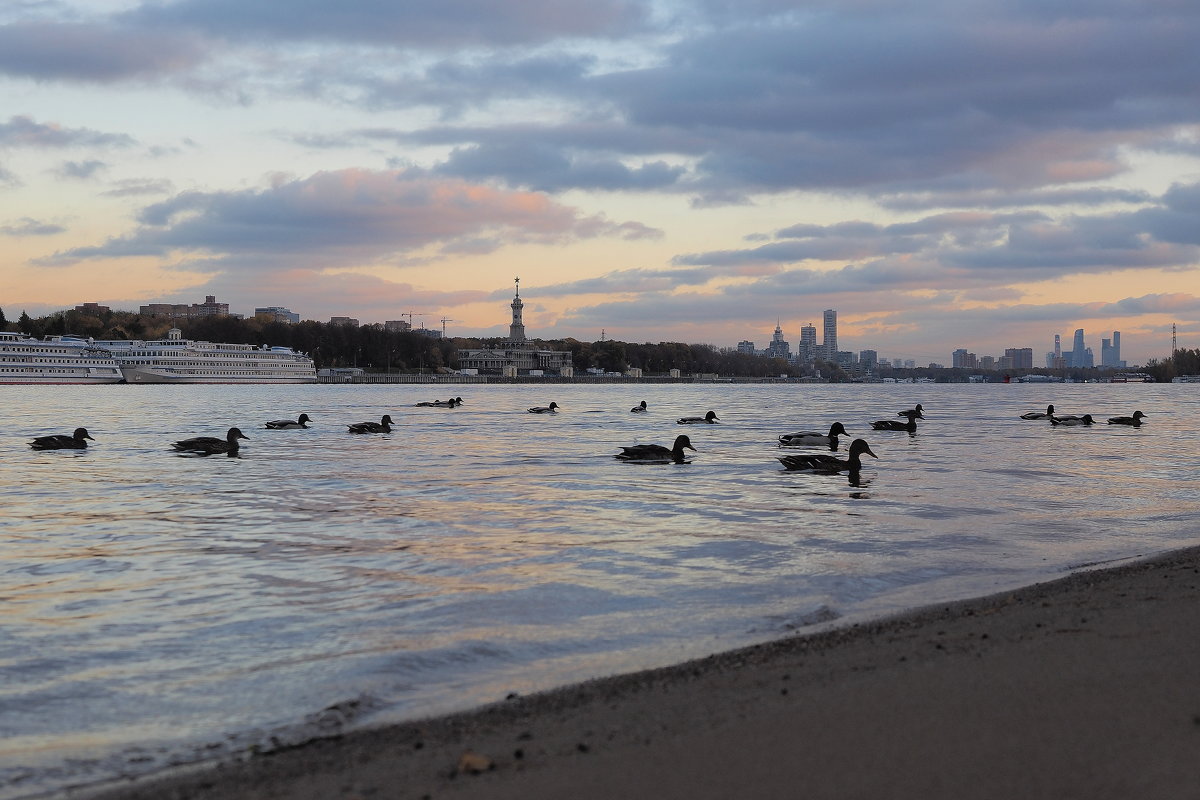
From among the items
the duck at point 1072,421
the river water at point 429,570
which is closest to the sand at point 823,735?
the river water at point 429,570

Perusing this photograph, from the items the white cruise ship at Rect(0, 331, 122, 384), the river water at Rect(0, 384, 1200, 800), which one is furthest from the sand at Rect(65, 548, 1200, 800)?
the white cruise ship at Rect(0, 331, 122, 384)

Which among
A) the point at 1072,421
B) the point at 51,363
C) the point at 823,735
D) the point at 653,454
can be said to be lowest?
the point at 1072,421

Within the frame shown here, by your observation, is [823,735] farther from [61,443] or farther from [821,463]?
[61,443]

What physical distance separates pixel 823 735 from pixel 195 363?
152m

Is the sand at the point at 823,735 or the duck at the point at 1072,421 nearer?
the sand at the point at 823,735

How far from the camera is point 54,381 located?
422ft

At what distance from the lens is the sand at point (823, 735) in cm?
388

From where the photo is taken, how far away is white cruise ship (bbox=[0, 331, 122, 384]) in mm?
124938

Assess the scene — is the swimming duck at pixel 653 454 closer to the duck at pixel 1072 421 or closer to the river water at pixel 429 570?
the river water at pixel 429 570

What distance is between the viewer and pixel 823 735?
4.41 metres

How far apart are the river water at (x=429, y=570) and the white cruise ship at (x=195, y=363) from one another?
418ft

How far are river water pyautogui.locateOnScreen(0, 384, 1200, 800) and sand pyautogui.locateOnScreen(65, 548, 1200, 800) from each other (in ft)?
2.44

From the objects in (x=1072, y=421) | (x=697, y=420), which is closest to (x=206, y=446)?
(x=697, y=420)

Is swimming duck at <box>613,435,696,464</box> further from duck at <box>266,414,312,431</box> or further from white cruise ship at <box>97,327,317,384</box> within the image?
white cruise ship at <box>97,327,317,384</box>
